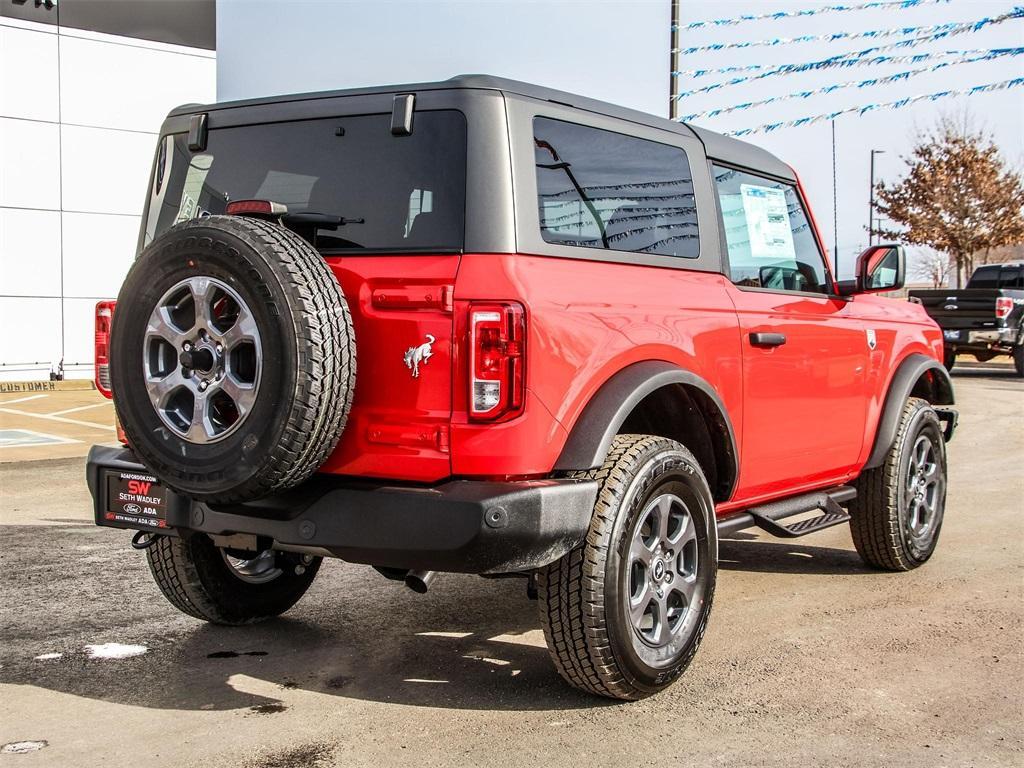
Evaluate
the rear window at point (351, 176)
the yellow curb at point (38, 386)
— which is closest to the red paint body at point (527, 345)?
the rear window at point (351, 176)

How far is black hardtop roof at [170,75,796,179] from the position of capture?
386 centimetres

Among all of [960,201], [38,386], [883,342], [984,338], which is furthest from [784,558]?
[960,201]

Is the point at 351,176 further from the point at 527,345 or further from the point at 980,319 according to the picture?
the point at 980,319

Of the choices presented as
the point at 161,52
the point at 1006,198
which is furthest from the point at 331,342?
the point at 1006,198

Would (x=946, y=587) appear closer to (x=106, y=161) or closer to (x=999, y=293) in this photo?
(x=999, y=293)

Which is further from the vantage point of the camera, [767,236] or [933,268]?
[933,268]

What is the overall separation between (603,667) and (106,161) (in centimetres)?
1862

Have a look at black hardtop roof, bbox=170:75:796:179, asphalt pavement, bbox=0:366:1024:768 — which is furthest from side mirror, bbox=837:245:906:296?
asphalt pavement, bbox=0:366:1024:768

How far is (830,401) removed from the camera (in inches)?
213

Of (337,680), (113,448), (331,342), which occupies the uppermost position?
(331,342)

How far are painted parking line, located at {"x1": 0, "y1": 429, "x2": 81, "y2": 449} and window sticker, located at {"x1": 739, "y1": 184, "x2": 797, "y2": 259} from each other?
8.42 meters

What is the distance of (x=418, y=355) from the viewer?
3.68m

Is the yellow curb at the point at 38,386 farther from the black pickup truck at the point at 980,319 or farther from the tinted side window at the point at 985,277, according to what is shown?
the tinted side window at the point at 985,277

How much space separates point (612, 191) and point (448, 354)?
101 centimetres
